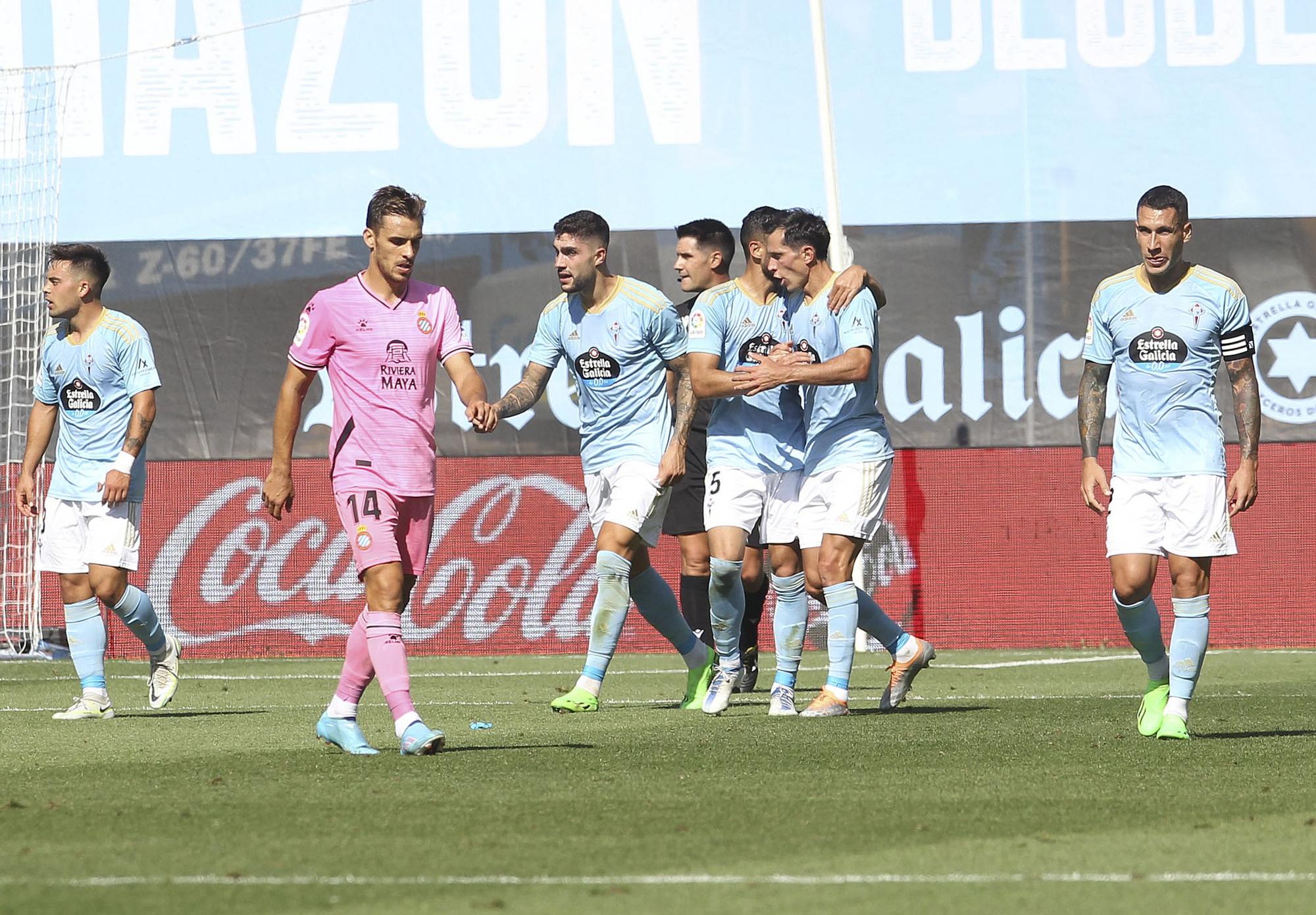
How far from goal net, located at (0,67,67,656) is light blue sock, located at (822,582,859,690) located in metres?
8.56

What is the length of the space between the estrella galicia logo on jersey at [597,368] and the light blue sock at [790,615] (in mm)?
1230

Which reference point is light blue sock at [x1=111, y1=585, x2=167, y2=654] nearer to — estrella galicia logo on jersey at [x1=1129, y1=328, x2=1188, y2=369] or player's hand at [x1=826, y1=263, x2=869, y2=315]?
player's hand at [x1=826, y1=263, x2=869, y2=315]

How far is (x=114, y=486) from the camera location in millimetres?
9289

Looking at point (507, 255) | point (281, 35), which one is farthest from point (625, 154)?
point (281, 35)

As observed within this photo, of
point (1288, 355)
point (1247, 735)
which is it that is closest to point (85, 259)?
point (1247, 735)

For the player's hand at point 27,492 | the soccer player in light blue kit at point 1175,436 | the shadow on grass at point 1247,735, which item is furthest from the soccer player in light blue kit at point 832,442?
the player's hand at point 27,492

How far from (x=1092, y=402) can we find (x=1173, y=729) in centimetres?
136

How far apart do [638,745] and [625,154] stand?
11748mm

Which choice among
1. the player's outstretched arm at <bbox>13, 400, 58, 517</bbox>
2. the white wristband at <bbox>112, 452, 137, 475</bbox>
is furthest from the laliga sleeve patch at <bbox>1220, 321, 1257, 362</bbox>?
the player's outstretched arm at <bbox>13, 400, 58, 517</bbox>

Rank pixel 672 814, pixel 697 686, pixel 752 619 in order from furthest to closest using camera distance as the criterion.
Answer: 1. pixel 752 619
2. pixel 697 686
3. pixel 672 814

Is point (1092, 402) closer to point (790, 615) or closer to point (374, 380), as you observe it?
point (790, 615)

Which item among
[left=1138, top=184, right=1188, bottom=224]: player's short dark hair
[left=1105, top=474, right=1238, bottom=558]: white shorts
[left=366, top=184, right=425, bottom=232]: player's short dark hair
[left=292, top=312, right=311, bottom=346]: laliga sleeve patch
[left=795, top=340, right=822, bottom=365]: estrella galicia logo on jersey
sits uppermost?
[left=366, top=184, right=425, bottom=232]: player's short dark hair

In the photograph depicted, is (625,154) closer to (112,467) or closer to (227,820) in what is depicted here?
(112,467)

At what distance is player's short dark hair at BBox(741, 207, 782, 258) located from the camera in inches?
348
